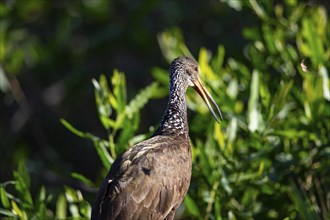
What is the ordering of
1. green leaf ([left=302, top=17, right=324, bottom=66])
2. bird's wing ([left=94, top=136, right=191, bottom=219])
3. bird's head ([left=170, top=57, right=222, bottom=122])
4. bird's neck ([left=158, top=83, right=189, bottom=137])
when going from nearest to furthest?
bird's wing ([left=94, top=136, right=191, bottom=219]), bird's neck ([left=158, top=83, right=189, bottom=137]), bird's head ([left=170, top=57, right=222, bottom=122]), green leaf ([left=302, top=17, right=324, bottom=66])

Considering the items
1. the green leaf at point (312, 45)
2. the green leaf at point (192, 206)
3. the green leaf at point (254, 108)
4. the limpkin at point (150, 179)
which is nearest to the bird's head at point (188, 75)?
the green leaf at point (254, 108)

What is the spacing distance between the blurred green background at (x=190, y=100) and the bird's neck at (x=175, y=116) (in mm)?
→ 284

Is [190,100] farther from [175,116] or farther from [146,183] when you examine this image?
[146,183]

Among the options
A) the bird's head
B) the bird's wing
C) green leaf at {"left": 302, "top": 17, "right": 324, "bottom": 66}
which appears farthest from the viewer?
green leaf at {"left": 302, "top": 17, "right": 324, "bottom": 66}

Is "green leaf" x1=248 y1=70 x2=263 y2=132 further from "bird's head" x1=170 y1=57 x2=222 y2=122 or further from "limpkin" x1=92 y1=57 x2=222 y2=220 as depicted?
"limpkin" x1=92 y1=57 x2=222 y2=220

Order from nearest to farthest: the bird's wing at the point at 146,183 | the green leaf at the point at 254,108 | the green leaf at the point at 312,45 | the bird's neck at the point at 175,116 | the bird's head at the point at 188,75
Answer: the bird's wing at the point at 146,183 < the bird's neck at the point at 175,116 < the bird's head at the point at 188,75 < the green leaf at the point at 254,108 < the green leaf at the point at 312,45

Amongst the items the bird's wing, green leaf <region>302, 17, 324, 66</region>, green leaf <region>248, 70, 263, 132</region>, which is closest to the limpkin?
the bird's wing

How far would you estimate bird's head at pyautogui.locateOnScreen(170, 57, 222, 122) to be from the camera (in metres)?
8.12

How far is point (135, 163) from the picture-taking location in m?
7.30

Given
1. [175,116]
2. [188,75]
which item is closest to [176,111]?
[175,116]

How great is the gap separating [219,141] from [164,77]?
1288mm

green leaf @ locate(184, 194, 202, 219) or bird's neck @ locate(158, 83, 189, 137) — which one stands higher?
bird's neck @ locate(158, 83, 189, 137)

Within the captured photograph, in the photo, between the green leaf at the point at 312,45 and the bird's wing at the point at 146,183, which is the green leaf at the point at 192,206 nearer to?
the bird's wing at the point at 146,183

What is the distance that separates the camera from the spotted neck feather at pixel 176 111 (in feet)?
25.8
